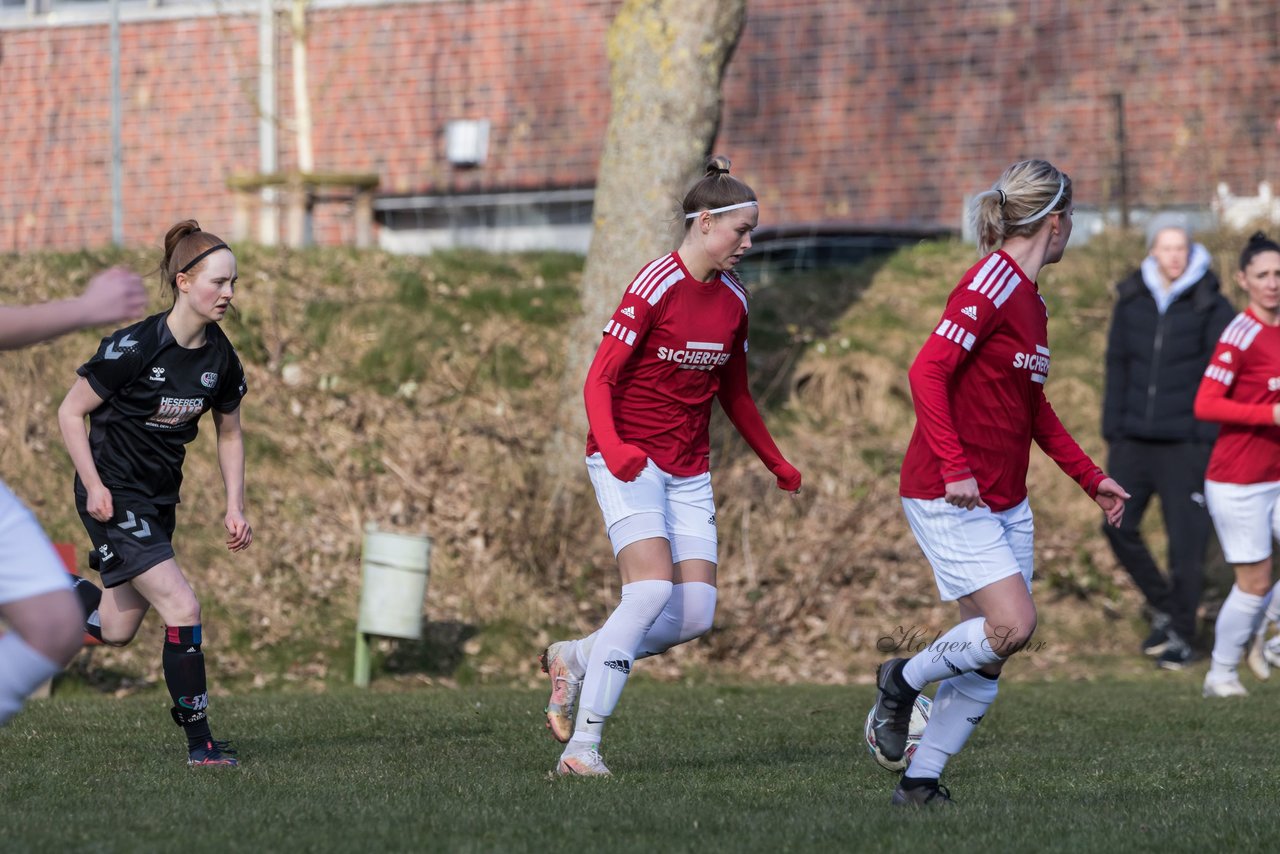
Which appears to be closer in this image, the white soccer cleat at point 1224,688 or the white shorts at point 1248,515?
the white shorts at point 1248,515

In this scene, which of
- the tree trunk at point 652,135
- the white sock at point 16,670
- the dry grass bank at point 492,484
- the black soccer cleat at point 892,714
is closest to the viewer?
the white sock at point 16,670

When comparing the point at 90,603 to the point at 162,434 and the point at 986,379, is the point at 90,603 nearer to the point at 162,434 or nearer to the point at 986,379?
the point at 162,434

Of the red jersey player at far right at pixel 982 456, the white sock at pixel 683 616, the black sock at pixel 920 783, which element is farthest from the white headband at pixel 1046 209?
the black sock at pixel 920 783

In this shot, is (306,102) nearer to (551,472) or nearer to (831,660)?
(551,472)

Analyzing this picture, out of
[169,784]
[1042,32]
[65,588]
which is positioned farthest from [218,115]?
[65,588]

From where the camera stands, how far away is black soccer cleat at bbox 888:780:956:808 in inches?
232

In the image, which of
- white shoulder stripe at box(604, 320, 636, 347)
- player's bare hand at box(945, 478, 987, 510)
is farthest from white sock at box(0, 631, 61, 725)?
player's bare hand at box(945, 478, 987, 510)

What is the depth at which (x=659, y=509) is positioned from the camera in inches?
261

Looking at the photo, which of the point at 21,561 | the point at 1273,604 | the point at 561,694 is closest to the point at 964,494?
the point at 561,694

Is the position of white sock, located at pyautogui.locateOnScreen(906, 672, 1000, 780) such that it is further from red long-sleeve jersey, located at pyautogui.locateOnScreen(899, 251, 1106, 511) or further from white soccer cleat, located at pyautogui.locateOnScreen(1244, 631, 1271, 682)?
white soccer cleat, located at pyautogui.locateOnScreen(1244, 631, 1271, 682)

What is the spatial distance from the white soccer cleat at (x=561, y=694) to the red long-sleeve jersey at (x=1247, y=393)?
4467 mm

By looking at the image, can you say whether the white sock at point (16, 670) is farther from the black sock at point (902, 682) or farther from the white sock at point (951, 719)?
the black sock at point (902, 682)

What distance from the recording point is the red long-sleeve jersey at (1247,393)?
31.7 ft

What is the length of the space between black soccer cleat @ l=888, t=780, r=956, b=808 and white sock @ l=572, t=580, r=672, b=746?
115 cm
